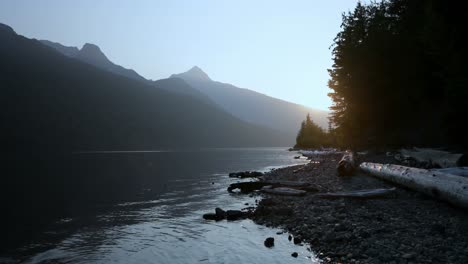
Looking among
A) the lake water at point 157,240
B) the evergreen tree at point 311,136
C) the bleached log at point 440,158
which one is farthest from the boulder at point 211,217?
the evergreen tree at point 311,136

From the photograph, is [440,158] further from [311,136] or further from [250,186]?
[311,136]

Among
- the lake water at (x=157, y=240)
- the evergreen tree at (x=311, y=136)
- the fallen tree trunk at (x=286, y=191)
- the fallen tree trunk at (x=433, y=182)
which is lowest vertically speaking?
the lake water at (x=157, y=240)

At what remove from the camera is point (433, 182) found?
1551cm

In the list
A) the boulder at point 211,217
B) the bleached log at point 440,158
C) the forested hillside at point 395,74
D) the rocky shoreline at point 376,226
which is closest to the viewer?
the rocky shoreline at point 376,226

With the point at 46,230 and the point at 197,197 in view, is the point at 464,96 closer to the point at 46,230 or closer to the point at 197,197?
the point at 197,197

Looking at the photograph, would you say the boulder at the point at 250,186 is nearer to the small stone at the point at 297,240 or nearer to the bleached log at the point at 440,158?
the bleached log at the point at 440,158

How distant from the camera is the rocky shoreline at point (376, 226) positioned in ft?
31.4

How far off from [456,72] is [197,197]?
2365 centimetres

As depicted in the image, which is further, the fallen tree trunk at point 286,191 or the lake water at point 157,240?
the fallen tree trunk at point 286,191

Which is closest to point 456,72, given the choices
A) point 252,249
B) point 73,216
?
point 252,249

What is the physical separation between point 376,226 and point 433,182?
5.07 m

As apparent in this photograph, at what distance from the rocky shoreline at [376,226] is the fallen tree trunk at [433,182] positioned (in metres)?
0.48

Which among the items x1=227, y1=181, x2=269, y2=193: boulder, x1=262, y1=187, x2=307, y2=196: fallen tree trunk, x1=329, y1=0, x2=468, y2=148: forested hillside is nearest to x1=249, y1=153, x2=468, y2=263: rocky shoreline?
x1=262, y1=187, x2=307, y2=196: fallen tree trunk

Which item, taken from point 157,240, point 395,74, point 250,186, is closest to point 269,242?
point 157,240
